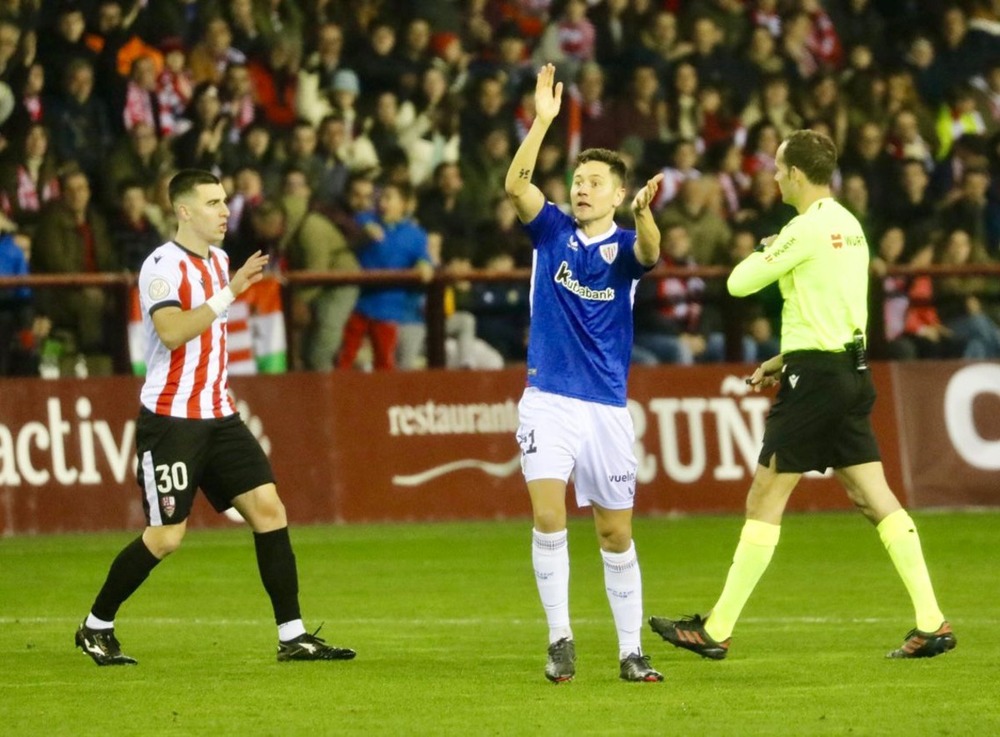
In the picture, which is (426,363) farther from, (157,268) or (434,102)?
(157,268)

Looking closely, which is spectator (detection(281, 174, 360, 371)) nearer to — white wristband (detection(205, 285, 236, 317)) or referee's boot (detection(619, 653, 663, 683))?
white wristband (detection(205, 285, 236, 317))

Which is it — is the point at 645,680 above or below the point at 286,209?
below

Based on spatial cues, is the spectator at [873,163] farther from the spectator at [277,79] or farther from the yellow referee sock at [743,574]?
the yellow referee sock at [743,574]

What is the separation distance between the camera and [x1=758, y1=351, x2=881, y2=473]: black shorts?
9.36m

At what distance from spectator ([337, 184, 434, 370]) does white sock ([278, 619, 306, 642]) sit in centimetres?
706

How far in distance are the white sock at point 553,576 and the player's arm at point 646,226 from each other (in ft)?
3.80

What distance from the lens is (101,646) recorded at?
964 cm

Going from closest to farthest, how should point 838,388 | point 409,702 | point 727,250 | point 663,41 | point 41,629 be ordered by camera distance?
point 409,702 → point 838,388 → point 41,629 → point 727,250 → point 663,41

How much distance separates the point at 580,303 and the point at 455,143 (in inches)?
404

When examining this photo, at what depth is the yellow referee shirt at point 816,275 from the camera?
917cm

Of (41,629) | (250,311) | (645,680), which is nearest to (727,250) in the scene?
(250,311)

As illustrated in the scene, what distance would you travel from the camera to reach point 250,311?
16531 millimetres

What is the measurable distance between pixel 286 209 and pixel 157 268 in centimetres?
765

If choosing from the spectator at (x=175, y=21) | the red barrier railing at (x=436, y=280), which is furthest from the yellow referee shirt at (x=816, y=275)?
the spectator at (x=175, y=21)
